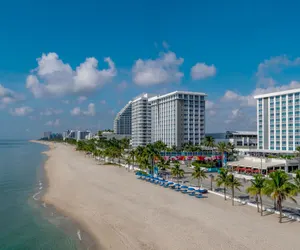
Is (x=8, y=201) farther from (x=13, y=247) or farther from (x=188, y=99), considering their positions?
(x=188, y=99)

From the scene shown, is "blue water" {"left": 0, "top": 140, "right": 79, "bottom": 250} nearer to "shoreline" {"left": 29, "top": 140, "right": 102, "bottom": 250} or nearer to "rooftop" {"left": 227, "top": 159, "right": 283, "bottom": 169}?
"shoreline" {"left": 29, "top": 140, "right": 102, "bottom": 250}

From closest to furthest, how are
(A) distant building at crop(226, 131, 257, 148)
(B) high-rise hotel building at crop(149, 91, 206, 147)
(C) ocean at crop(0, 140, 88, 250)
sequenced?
(C) ocean at crop(0, 140, 88, 250) < (B) high-rise hotel building at crop(149, 91, 206, 147) < (A) distant building at crop(226, 131, 257, 148)

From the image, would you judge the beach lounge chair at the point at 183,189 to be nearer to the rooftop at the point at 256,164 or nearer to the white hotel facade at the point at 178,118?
the rooftop at the point at 256,164

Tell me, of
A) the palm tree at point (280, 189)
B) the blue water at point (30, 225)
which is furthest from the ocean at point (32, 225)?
the palm tree at point (280, 189)

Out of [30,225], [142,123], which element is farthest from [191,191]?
[142,123]

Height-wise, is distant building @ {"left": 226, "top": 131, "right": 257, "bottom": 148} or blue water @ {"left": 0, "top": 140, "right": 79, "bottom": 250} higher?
distant building @ {"left": 226, "top": 131, "right": 257, "bottom": 148}

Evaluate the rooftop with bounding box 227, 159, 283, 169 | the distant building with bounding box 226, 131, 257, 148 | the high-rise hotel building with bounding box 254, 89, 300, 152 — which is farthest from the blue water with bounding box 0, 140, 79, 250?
the distant building with bounding box 226, 131, 257, 148
